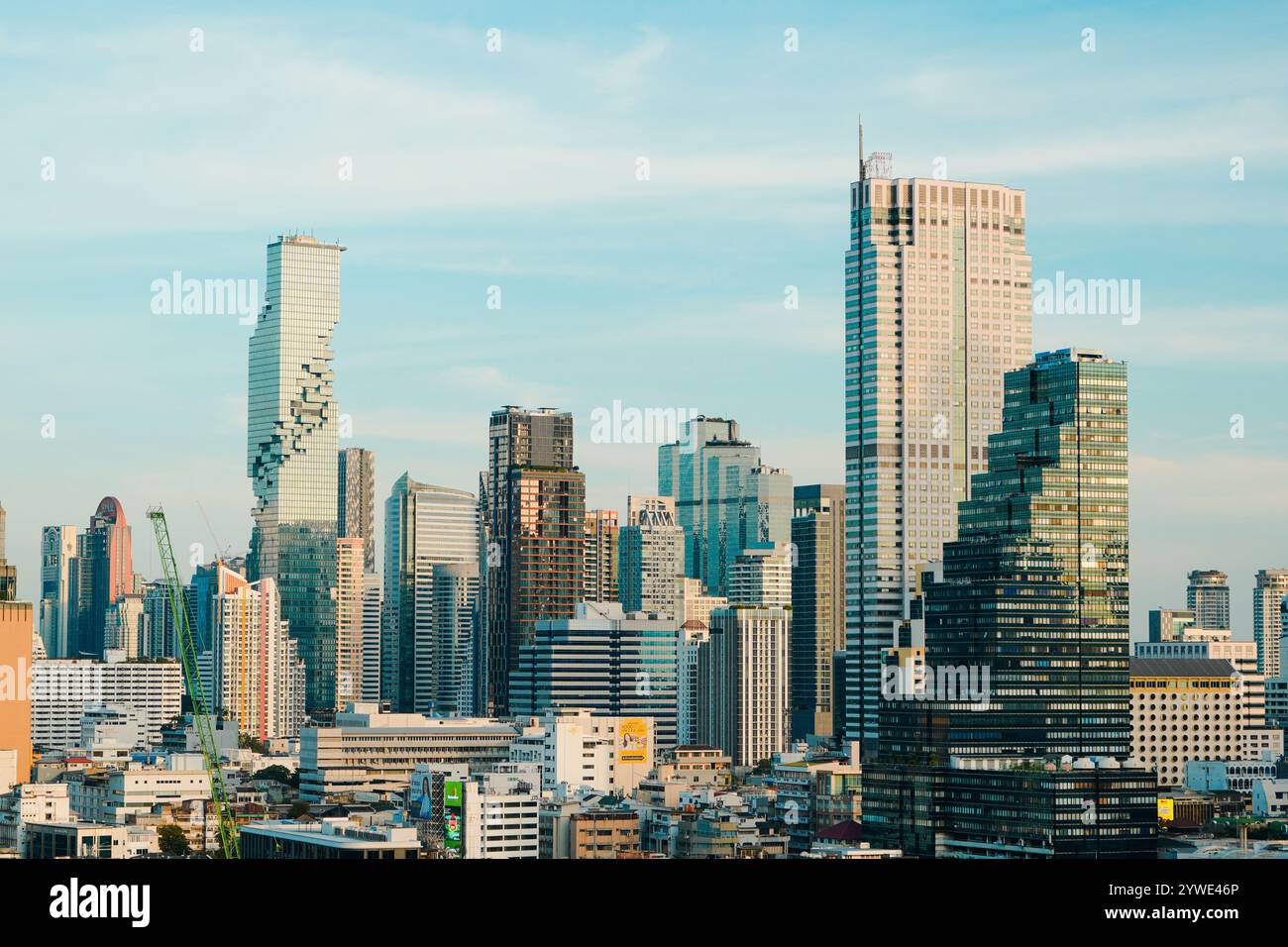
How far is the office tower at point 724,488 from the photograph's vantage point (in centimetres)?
14562

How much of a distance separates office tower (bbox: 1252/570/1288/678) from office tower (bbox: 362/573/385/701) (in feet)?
215

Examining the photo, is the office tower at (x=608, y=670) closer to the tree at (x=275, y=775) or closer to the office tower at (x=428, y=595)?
the office tower at (x=428, y=595)

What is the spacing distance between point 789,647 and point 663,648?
31.1 feet

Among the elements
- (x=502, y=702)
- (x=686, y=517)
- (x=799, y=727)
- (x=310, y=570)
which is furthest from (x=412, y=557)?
(x=799, y=727)

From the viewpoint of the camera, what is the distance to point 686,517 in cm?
15412

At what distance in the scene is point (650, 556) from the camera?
14975 cm

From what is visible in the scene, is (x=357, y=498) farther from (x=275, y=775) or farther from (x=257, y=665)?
(x=275, y=775)

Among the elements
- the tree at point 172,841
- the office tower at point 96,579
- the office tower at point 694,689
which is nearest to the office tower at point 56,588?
the office tower at point 96,579

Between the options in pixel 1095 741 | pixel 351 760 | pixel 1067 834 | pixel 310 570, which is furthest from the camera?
pixel 310 570

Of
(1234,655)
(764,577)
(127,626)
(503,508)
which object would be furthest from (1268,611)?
(127,626)

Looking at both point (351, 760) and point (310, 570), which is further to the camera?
point (310, 570)

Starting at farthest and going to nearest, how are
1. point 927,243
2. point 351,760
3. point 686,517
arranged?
point 686,517, point 927,243, point 351,760
